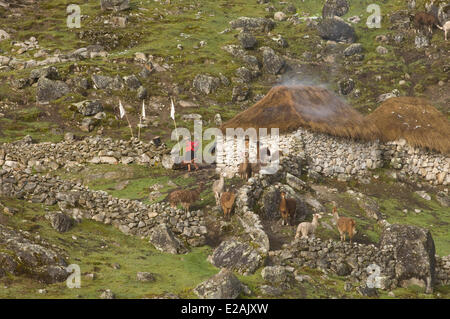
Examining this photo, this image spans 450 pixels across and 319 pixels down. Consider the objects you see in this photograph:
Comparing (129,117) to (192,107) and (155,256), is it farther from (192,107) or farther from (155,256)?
(155,256)

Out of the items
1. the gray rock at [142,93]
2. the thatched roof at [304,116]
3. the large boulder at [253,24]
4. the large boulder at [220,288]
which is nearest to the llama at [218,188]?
the thatched roof at [304,116]

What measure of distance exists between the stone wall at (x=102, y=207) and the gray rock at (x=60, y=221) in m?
1.00

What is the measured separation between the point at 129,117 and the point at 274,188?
17.8 metres

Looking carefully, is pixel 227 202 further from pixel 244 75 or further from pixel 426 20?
pixel 426 20

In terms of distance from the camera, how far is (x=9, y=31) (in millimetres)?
56812

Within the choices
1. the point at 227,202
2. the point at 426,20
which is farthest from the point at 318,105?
the point at 426,20

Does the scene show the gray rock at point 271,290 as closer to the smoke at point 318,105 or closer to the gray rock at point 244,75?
the smoke at point 318,105

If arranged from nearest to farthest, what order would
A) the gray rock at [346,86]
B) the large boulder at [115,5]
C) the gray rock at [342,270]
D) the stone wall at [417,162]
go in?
the gray rock at [342,270]
the stone wall at [417,162]
the gray rock at [346,86]
the large boulder at [115,5]

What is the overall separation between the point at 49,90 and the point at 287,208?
81.0 feet

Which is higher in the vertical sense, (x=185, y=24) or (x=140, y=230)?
(x=185, y=24)

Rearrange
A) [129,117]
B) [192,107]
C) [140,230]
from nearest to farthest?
[140,230]
[129,117]
[192,107]

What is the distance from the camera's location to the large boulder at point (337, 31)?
55312 millimetres

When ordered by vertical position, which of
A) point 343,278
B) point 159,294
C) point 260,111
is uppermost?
point 260,111

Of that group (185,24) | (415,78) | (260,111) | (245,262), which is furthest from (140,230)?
(185,24)
